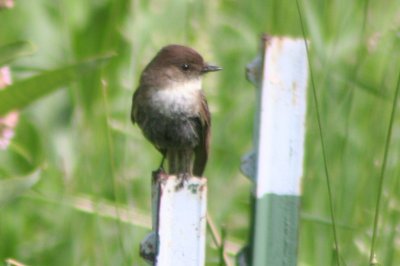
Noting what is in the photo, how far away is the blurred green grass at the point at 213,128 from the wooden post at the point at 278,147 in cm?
71

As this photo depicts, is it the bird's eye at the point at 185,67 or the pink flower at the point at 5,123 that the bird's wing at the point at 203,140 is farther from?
the pink flower at the point at 5,123

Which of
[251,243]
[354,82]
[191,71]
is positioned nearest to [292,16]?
[354,82]

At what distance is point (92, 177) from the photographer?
3.62 metres

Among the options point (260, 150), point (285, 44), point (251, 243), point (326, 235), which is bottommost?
point (326, 235)

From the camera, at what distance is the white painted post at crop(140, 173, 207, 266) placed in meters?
2.15

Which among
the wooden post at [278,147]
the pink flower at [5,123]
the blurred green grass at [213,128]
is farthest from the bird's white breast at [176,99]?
the wooden post at [278,147]

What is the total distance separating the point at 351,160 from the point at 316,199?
0.28m

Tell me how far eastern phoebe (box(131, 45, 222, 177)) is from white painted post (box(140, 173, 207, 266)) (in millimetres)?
1109

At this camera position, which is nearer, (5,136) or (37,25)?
(5,136)

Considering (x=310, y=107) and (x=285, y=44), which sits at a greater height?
(x=285, y=44)

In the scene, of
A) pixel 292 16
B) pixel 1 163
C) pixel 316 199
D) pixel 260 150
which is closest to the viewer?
pixel 260 150

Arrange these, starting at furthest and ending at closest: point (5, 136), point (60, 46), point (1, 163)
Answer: point (60, 46) < point (1, 163) < point (5, 136)

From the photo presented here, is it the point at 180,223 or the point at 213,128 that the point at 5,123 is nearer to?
the point at 180,223

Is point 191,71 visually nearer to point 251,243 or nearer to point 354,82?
point 354,82
